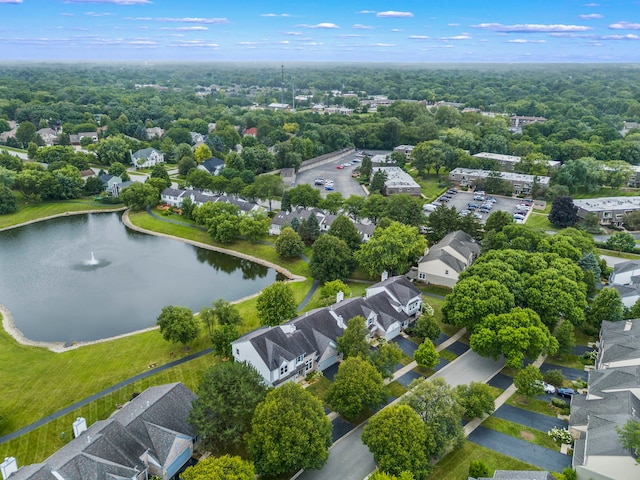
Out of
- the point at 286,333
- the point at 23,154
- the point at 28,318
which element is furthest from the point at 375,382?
the point at 23,154

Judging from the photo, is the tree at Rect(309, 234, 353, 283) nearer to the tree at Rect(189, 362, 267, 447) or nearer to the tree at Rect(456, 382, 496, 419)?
the tree at Rect(456, 382, 496, 419)

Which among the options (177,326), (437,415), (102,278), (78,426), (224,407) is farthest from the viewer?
(102,278)

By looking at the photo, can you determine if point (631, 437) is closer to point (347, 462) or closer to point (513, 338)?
point (513, 338)

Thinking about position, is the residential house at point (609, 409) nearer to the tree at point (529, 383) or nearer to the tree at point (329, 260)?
the tree at point (529, 383)

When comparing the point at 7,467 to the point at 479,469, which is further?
the point at 479,469

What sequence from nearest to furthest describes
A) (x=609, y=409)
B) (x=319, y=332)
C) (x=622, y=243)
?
(x=609, y=409)
(x=319, y=332)
(x=622, y=243)

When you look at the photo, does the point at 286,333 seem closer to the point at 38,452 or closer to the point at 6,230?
the point at 38,452

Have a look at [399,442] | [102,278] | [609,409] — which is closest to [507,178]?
[609,409]
